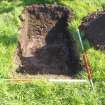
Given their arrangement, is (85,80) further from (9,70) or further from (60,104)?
(9,70)

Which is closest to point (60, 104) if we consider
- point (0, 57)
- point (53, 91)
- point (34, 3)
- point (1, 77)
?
point (53, 91)

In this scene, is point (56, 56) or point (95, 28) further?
point (95, 28)

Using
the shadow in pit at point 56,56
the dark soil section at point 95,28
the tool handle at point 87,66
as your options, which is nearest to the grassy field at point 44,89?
the tool handle at point 87,66

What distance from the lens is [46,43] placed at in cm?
891

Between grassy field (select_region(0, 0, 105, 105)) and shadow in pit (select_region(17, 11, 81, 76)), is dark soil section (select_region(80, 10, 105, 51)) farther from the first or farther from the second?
shadow in pit (select_region(17, 11, 81, 76))

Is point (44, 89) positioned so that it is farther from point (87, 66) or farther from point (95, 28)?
point (95, 28)

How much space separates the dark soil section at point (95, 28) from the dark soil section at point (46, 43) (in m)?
0.41

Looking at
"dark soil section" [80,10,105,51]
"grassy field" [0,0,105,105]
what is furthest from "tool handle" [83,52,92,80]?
"dark soil section" [80,10,105,51]

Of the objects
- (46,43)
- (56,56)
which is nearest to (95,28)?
(56,56)

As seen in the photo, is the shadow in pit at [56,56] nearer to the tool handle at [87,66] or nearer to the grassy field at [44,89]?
the tool handle at [87,66]

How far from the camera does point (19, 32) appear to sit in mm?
8312

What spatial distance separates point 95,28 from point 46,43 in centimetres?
134

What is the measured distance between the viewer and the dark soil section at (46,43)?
7617 millimetres

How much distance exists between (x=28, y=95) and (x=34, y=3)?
3876 mm
